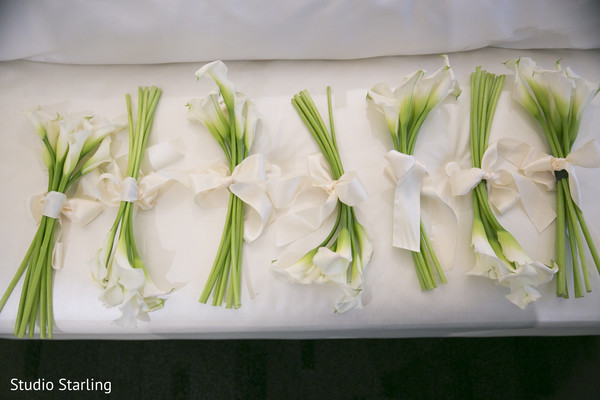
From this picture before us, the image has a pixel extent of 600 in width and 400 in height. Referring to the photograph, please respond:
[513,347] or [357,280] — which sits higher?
[357,280]

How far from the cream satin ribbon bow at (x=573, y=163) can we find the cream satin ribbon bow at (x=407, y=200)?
21 cm

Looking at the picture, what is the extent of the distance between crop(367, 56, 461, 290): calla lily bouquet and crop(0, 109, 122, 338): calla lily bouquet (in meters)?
0.54

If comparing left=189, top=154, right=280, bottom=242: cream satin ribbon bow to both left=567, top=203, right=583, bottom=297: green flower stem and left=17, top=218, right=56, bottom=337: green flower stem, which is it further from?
left=567, top=203, right=583, bottom=297: green flower stem

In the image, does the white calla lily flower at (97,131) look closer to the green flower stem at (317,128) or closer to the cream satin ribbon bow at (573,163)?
the green flower stem at (317,128)

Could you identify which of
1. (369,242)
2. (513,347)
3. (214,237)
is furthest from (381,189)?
(513,347)

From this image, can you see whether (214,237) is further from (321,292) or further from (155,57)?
(155,57)

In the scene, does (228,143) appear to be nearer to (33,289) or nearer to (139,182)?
(139,182)

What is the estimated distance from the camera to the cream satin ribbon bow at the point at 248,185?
0.75 meters

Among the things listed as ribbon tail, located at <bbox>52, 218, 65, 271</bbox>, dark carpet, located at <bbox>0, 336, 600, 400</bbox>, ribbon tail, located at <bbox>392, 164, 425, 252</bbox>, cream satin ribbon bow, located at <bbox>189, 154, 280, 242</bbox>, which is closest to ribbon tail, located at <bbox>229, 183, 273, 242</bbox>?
cream satin ribbon bow, located at <bbox>189, 154, 280, 242</bbox>

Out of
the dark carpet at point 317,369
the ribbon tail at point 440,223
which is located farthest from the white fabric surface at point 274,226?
the dark carpet at point 317,369

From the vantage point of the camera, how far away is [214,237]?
31.1 inches

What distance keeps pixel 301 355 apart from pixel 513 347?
0.57 metres

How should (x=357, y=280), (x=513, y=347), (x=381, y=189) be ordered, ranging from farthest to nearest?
(x=513, y=347)
(x=381, y=189)
(x=357, y=280)

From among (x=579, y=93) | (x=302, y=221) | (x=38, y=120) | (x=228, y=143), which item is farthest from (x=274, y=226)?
(x=579, y=93)
